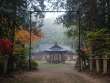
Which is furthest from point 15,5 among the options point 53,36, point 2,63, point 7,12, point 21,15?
point 53,36

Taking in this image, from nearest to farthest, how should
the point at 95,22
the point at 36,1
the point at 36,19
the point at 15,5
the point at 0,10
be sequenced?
the point at 0,10 → the point at 15,5 → the point at 95,22 → the point at 36,1 → the point at 36,19

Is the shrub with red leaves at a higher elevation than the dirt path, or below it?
higher

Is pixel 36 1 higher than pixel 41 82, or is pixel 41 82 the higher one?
pixel 36 1

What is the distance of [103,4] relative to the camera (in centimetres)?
1650

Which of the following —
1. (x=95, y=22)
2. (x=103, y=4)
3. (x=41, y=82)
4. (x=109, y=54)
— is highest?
(x=103, y=4)

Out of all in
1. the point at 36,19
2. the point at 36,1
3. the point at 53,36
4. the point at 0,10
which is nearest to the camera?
the point at 0,10

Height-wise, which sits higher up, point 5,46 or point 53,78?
point 5,46

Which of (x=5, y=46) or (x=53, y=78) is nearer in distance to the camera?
(x=53, y=78)

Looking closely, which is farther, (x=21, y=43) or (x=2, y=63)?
(x=21, y=43)

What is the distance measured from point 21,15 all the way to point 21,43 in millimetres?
5102

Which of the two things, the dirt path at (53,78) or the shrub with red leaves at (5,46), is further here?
the shrub with red leaves at (5,46)

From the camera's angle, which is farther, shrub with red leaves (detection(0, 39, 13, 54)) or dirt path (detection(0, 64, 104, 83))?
shrub with red leaves (detection(0, 39, 13, 54))

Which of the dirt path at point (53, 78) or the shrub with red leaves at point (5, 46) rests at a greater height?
the shrub with red leaves at point (5, 46)

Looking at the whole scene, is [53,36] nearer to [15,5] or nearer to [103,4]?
[103,4]
